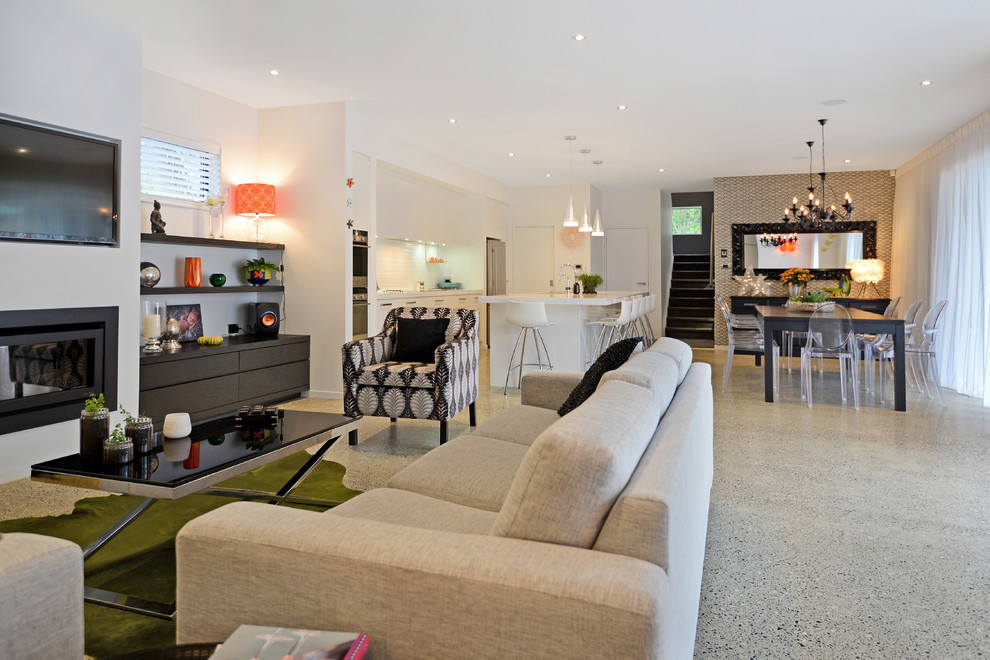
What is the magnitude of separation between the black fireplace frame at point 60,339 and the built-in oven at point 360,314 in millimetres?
2374

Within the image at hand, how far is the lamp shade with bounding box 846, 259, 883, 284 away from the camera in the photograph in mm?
9547

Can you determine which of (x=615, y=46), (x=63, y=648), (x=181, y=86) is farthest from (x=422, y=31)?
(x=63, y=648)

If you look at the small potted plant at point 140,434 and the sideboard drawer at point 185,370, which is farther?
the sideboard drawer at point 185,370

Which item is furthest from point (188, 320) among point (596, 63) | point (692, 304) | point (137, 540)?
point (692, 304)

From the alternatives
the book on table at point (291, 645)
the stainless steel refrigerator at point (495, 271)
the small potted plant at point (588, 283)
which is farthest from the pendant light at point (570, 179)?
the book on table at point (291, 645)

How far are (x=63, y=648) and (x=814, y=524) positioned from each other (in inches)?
111

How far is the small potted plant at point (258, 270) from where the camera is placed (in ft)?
19.4

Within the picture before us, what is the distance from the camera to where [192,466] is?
7.76 ft

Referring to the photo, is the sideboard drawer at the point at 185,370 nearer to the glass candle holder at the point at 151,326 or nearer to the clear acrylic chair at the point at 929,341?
the glass candle holder at the point at 151,326

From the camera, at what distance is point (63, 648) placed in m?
1.35

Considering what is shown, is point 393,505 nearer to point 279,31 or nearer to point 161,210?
point 279,31

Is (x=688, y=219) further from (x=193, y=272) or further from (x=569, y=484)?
(x=569, y=484)

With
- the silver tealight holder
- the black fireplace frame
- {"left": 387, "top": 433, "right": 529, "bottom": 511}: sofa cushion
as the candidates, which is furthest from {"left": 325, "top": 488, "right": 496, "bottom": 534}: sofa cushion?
the silver tealight holder

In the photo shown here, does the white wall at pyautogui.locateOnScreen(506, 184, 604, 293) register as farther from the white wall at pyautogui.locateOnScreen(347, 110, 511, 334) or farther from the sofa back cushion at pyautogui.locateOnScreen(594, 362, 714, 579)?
the sofa back cushion at pyautogui.locateOnScreen(594, 362, 714, 579)
